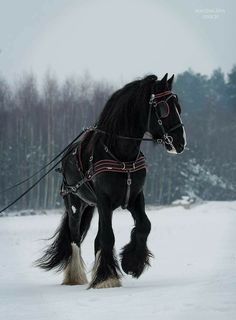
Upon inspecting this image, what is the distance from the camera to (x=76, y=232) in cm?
905

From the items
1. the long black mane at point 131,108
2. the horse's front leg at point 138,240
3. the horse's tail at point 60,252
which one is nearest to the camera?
the long black mane at point 131,108

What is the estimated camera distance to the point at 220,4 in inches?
2064

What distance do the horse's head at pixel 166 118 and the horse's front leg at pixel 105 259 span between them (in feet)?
2.68

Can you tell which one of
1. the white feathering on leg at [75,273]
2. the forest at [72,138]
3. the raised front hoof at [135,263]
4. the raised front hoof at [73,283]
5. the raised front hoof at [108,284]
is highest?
the raised front hoof at [135,263]

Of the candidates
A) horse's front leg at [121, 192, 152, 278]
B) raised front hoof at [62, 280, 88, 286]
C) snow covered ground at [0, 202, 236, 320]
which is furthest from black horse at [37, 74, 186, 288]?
raised front hoof at [62, 280, 88, 286]

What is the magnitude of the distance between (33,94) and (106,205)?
41290mm

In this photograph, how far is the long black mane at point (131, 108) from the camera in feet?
24.5

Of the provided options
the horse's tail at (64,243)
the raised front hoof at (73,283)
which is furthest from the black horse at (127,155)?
the horse's tail at (64,243)

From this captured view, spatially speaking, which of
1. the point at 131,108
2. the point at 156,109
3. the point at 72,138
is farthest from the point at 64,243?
the point at 72,138

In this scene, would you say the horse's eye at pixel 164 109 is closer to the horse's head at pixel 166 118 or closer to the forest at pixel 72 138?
the horse's head at pixel 166 118

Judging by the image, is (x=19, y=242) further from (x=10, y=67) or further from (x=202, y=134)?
(x=202, y=134)

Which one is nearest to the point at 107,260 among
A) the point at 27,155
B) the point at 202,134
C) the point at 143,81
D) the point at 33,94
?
the point at 143,81

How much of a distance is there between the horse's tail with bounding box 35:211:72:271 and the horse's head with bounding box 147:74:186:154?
226cm

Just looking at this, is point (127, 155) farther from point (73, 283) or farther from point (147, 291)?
point (73, 283)
